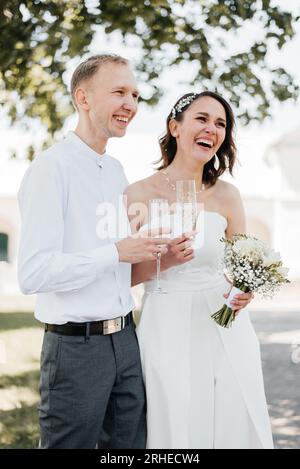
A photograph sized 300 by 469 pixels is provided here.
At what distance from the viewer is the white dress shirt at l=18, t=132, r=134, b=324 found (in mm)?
2859

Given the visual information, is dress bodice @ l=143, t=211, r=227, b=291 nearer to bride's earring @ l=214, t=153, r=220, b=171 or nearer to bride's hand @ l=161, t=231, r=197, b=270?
bride's hand @ l=161, t=231, r=197, b=270

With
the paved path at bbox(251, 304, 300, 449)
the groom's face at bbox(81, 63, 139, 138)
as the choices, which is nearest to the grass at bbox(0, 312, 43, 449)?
→ the paved path at bbox(251, 304, 300, 449)

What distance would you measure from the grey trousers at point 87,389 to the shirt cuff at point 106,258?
1.15ft

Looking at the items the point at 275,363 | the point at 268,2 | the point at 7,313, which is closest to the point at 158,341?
the point at 268,2

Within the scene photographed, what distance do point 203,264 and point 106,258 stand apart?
0.91 metres

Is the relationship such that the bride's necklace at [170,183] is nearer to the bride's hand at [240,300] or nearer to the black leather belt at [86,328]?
the bride's hand at [240,300]

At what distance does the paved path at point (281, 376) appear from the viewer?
21.2 ft

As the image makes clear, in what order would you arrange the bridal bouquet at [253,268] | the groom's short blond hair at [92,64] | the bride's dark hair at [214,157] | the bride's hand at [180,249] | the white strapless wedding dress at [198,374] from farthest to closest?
the bride's dark hair at [214,157]
the white strapless wedding dress at [198,374]
the bridal bouquet at [253,268]
the groom's short blond hair at [92,64]
the bride's hand at [180,249]

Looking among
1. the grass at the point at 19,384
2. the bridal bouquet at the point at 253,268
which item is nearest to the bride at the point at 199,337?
→ the bridal bouquet at the point at 253,268

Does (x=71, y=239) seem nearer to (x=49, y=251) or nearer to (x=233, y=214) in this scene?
(x=49, y=251)

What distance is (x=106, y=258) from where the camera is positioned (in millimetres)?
2912

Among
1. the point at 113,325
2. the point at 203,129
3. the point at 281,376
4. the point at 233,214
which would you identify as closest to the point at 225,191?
the point at 233,214

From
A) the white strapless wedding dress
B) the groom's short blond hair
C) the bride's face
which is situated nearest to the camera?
the groom's short blond hair

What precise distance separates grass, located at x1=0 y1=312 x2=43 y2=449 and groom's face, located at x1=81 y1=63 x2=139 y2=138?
369 centimetres
